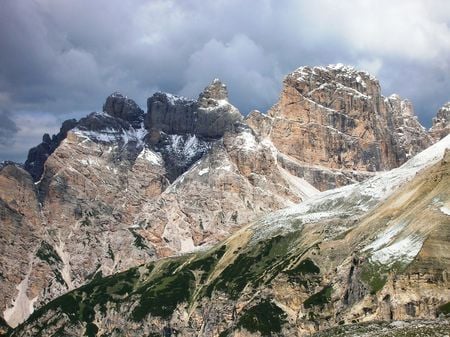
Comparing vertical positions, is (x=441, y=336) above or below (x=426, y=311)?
below

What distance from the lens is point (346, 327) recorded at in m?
126

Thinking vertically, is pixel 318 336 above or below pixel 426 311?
below

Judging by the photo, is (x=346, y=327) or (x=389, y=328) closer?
(x=389, y=328)

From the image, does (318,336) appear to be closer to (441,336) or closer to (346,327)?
(346,327)

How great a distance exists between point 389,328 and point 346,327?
1094 cm

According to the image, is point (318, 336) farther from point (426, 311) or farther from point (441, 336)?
point (426, 311)

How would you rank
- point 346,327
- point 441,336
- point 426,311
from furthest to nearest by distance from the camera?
1. point 426,311
2. point 346,327
3. point 441,336

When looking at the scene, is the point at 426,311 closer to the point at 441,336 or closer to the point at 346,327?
the point at 346,327

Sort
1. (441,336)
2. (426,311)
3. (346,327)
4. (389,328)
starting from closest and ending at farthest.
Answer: (441,336), (389,328), (346,327), (426,311)

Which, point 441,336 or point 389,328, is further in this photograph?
point 389,328

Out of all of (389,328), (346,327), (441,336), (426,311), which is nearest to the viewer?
(441,336)

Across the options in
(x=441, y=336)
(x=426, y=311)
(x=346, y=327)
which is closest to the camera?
(x=441, y=336)

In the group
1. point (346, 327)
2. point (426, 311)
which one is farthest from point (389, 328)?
point (426, 311)

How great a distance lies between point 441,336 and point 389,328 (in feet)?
43.7
